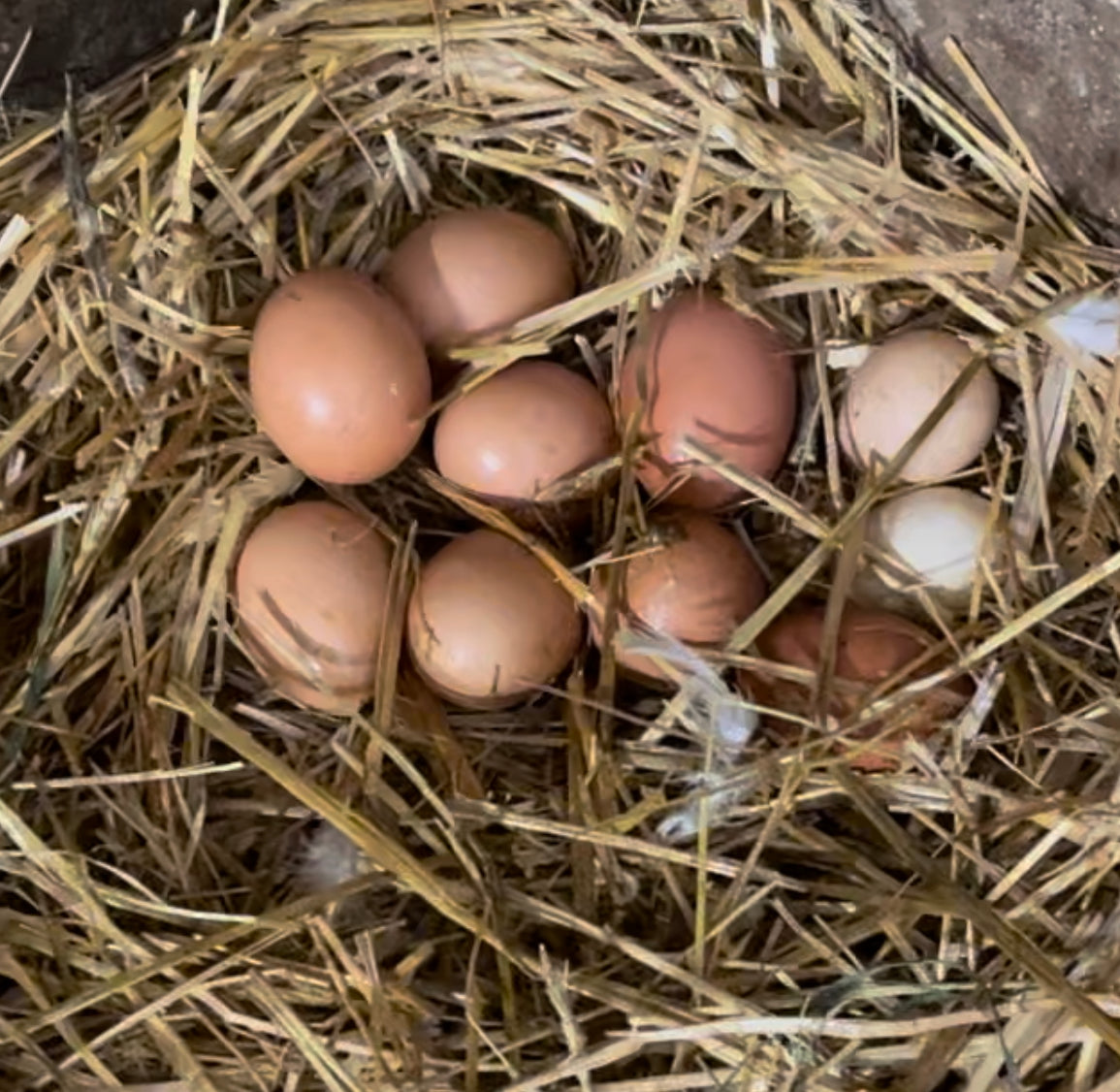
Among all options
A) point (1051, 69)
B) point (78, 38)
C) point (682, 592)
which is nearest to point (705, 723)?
point (682, 592)

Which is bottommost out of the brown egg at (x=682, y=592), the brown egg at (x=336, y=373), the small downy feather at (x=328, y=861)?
the small downy feather at (x=328, y=861)

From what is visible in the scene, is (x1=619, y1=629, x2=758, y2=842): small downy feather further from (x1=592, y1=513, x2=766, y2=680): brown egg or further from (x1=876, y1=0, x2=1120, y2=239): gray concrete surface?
(x1=876, y1=0, x2=1120, y2=239): gray concrete surface

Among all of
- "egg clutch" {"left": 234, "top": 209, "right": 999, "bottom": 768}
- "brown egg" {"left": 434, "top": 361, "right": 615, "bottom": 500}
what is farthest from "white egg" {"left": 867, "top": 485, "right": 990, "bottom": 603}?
"brown egg" {"left": 434, "top": 361, "right": 615, "bottom": 500}

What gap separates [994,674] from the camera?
1178 millimetres

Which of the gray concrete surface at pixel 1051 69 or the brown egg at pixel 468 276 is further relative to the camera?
the brown egg at pixel 468 276


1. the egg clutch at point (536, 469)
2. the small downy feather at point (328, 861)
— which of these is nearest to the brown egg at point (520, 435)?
the egg clutch at point (536, 469)

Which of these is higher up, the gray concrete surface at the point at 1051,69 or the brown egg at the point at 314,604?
the gray concrete surface at the point at 1051,69

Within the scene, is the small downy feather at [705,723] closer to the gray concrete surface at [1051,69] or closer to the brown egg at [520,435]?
the brown egg at [520,435]

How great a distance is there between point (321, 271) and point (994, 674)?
22.7 inches

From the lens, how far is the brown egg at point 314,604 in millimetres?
1192

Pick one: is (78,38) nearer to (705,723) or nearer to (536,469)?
(536,469)

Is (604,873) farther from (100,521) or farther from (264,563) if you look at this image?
(100,521)

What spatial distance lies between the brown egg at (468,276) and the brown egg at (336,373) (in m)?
0.05

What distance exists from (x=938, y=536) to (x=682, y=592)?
0.20 m
